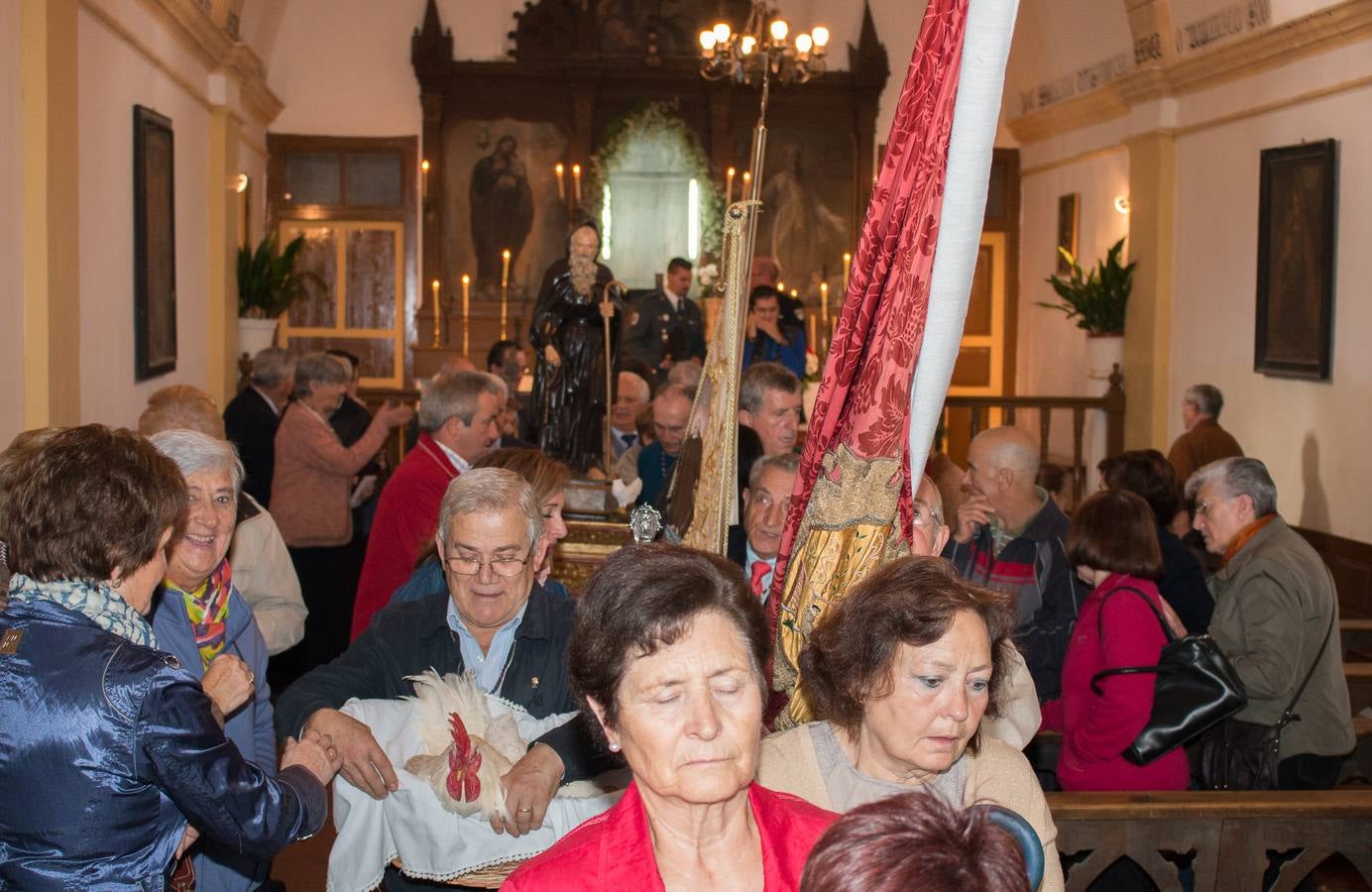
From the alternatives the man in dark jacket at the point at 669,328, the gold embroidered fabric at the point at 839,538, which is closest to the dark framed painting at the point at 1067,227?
the man in dark jacket at the point at 669,328

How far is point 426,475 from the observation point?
523cm

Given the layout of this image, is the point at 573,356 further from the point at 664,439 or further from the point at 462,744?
the point at 462,744

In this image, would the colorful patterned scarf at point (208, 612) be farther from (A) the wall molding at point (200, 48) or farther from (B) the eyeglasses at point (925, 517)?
(A) the wall molding at point (200, 48)

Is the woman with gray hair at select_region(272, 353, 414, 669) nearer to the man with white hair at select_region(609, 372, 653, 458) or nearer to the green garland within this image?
the man with white hair at select_region(609, 372, 653, 458)

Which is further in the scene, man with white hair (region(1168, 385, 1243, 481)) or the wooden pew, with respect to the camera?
man with white hair (region(1168, 385, 1243, 481))

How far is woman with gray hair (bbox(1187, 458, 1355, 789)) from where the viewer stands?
4.62 m

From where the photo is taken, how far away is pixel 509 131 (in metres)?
16.4

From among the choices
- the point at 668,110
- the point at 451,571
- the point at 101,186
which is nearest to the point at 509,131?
the point at 668,110

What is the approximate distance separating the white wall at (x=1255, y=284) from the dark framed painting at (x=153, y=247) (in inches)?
307

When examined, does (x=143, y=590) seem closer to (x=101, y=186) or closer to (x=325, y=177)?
(x=101, y=186)

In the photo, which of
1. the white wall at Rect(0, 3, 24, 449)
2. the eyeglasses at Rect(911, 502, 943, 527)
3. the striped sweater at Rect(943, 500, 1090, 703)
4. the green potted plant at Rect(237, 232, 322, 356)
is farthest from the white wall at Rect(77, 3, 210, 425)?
the eyeglasses at Rect(911, 502, 943, 527)

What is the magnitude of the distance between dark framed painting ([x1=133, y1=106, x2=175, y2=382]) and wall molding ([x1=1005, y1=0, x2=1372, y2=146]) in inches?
303

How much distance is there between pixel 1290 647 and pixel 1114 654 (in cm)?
82

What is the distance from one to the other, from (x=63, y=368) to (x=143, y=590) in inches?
216
